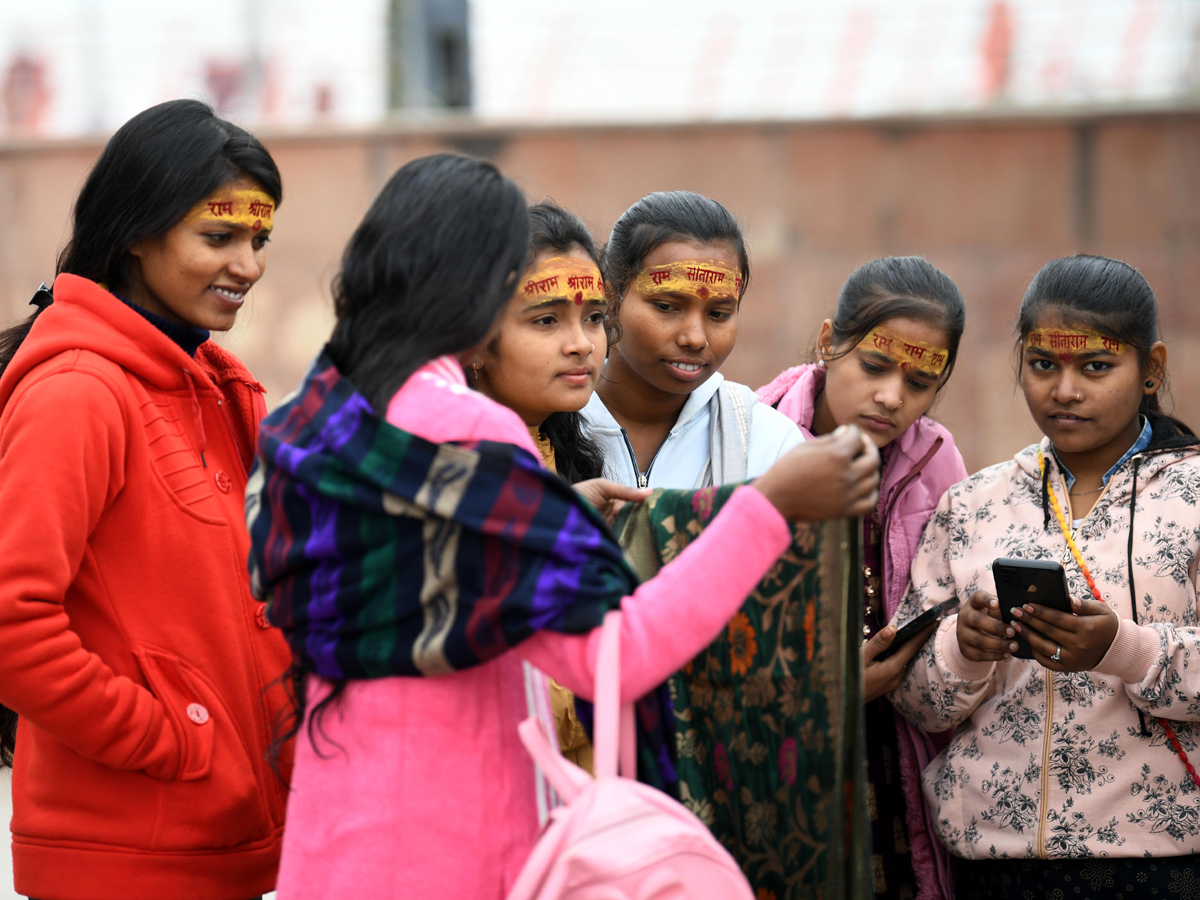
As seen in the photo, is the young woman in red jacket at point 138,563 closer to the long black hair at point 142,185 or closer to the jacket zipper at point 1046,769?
the long black hair at point 142,185

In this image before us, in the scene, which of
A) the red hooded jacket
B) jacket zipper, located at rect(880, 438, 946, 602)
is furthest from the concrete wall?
the red hooded jacket

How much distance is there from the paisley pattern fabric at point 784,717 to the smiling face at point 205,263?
3.19 ft

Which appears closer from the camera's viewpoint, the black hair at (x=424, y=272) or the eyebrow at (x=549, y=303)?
the black hair at (x=424, y=272)

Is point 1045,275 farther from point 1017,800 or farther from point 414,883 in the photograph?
point 414,883

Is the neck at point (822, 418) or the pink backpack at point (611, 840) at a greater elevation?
the neck at point (822, 418)

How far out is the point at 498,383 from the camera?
2391mm

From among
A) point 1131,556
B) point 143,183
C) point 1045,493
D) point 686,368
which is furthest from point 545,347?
point 1131,556

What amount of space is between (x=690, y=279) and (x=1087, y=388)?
0.94 m

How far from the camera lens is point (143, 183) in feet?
7.54

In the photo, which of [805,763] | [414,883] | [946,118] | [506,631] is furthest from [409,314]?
[946,118]

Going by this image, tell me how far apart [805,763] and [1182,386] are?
7.77 meters

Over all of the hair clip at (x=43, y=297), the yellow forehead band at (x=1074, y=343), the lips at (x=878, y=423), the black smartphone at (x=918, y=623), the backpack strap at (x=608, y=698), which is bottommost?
the black smartphone at (x=918, y=623)

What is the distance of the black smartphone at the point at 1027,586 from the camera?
2350 millimetres

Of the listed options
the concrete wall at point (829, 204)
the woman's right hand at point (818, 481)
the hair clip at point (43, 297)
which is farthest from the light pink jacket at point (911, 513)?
the concrete wall at point (829, 204)
